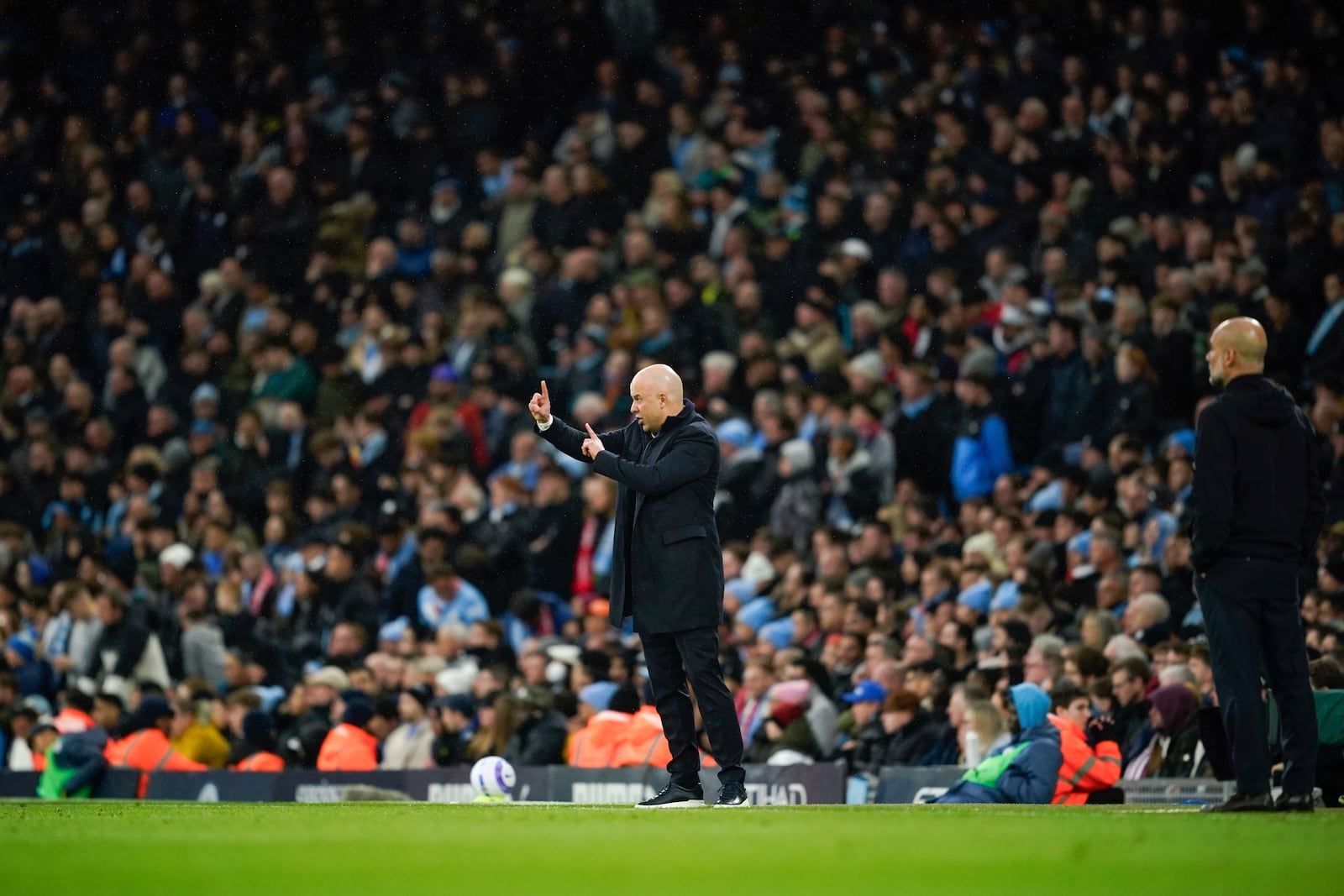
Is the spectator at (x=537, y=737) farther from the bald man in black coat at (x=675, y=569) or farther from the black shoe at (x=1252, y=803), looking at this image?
the black shoe at (x=1252, y=803)

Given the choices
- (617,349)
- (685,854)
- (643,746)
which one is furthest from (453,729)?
(685,854)

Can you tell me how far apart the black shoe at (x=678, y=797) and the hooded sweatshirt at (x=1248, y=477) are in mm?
2525

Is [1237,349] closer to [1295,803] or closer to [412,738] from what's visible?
[1295,803]

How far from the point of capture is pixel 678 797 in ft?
28.7

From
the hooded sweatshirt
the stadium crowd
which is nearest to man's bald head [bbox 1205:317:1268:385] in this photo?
the hooded sweatshirt

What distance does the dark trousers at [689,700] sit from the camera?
8.66 m

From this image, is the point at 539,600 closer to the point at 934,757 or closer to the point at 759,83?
the point at 934,757

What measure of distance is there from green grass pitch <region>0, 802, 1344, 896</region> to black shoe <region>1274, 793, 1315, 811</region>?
0.26 meters

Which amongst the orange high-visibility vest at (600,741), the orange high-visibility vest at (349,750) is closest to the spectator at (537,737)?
the orange high-visibility vest at (600,741)

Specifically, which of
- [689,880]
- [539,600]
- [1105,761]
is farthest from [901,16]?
[689,880]

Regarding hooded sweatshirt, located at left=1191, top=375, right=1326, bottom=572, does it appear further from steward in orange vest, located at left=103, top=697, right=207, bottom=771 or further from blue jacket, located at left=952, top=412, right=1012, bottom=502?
steward in orange vest, located at left=103, top=697, right=207, bottom=771

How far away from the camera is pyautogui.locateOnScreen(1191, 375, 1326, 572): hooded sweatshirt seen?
7535 millimetres

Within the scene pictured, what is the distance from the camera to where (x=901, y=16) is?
21.0 metres

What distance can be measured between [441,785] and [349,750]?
1.99 metres
